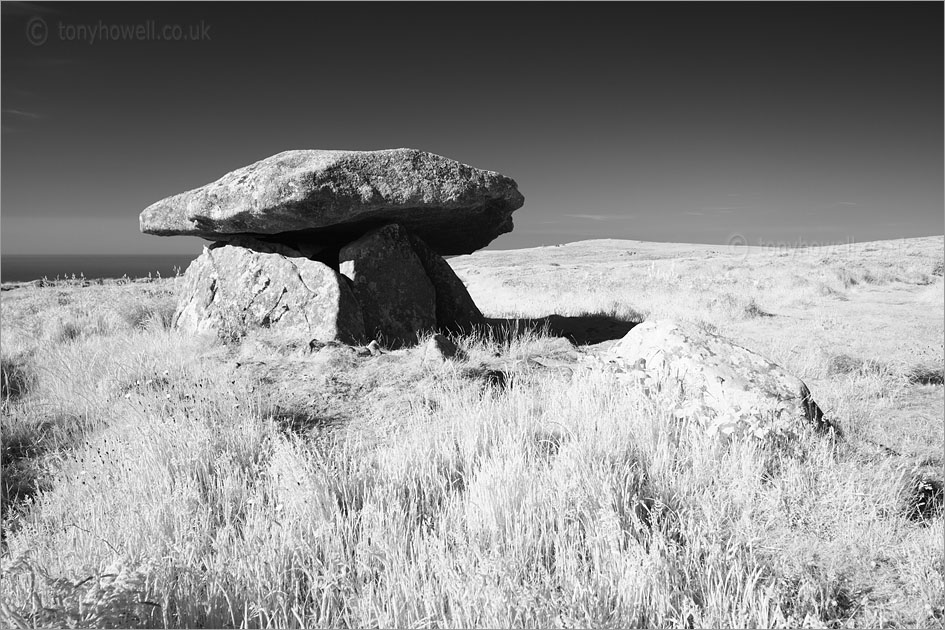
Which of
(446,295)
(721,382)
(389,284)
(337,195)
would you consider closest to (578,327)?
(446,295)

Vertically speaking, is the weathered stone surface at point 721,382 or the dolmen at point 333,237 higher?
the dolmen at point 333,237

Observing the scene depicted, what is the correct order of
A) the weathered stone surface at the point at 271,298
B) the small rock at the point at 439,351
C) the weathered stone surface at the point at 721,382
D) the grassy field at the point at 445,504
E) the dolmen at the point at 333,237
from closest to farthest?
the grassy field at the point at 445,504, the weathered stone surface at the point at 721,382, the small rock at the point at 439,351, the dolmen at the point at 333,237, the weathered stone surface at the point at 271,298

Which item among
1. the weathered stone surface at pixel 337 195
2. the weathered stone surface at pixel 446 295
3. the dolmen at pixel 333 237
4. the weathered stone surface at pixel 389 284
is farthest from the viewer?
the weathered stone surface at pixel 446 295

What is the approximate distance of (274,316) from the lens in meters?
7.90

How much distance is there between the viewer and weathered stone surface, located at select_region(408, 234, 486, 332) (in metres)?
9.52

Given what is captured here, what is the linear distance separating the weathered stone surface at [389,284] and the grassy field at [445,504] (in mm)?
1918

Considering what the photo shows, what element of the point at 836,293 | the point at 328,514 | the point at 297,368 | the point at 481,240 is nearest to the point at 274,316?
the point at 297,368

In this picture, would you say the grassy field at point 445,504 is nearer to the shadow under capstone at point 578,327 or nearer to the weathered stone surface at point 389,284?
the weathered stone surface at point 389,284

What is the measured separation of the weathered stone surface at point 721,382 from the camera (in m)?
4.09

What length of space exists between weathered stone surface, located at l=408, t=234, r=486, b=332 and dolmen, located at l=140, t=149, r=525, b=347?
0.02 meters

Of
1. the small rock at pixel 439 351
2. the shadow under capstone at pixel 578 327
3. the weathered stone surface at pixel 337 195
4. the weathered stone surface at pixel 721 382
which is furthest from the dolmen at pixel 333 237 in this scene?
the weathered stone surface at pixel 721 382

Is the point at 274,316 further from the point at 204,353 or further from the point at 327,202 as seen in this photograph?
the point at 327,202

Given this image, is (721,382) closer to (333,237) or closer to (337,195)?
(337,195)

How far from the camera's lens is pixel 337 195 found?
7.22m
